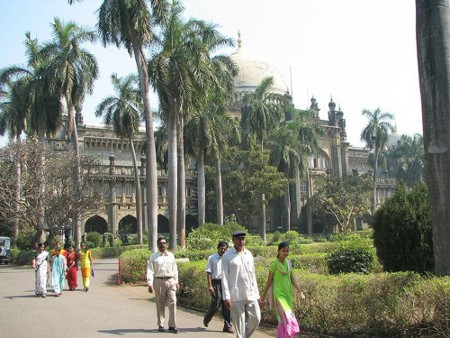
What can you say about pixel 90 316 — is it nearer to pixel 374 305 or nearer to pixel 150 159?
pixel 374 305

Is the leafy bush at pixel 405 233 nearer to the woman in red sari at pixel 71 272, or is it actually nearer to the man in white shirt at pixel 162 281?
the man in white shirt at pixel 162 281

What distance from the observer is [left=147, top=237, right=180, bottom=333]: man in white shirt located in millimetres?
9109

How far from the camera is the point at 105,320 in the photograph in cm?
1023

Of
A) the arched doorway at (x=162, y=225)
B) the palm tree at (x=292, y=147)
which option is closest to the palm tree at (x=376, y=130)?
the palm tree at (x=292, y=147)

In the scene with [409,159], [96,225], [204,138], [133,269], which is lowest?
[133,269]

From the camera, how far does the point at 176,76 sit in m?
23.8

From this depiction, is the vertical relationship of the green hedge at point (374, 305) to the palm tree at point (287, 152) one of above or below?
below

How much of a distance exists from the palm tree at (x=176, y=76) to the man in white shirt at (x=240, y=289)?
53.8ft

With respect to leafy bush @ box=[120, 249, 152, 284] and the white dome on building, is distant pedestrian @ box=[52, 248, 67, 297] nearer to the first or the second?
leafy bush @ box=[120, 249, 152, 284]

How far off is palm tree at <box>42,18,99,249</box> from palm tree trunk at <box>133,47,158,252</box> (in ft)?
28.7

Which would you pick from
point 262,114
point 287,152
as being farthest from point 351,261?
point 287,152

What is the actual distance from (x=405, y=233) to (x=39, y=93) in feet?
82.8

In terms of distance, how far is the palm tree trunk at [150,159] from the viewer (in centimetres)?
2194

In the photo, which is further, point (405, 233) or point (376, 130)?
point (376, 130)
